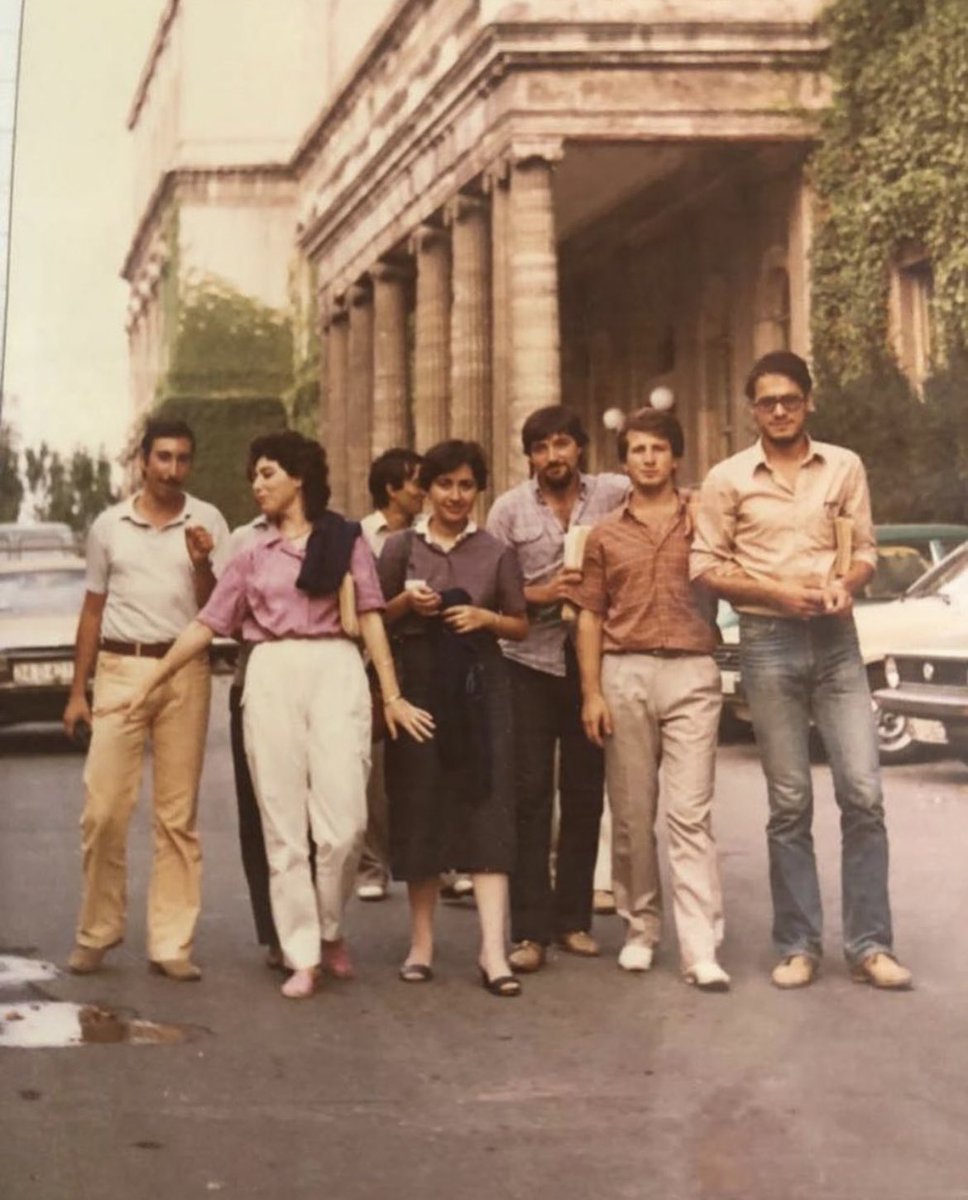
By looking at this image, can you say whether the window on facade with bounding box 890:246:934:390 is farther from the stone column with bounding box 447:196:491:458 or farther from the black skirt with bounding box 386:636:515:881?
the stone column with bounding box 447:196:491:458

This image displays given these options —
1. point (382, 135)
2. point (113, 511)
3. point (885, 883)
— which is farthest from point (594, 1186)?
point (382, 135)

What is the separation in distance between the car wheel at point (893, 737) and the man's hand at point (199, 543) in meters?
2.03

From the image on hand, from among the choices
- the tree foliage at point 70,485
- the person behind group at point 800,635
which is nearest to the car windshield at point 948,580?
the person behind group at point 800,635

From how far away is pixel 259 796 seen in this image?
660 cm

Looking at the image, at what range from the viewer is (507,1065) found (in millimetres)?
5594

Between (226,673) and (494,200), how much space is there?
50.7ft

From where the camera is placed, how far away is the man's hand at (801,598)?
647cm

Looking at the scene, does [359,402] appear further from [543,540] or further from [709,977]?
[709,977]

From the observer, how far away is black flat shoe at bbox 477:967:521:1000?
6457 millimetres

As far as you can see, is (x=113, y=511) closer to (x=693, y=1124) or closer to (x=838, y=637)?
(x=838, y=637)

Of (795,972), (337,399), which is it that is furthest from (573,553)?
(337,399)

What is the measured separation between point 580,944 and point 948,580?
1840mm

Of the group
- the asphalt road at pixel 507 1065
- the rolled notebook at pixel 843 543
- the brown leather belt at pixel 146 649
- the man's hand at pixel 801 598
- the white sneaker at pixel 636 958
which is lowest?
the asphalt road at pixel 507 1065

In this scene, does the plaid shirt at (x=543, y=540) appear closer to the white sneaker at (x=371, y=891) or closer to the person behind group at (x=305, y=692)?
the person behind group at (x=305, y=692)
